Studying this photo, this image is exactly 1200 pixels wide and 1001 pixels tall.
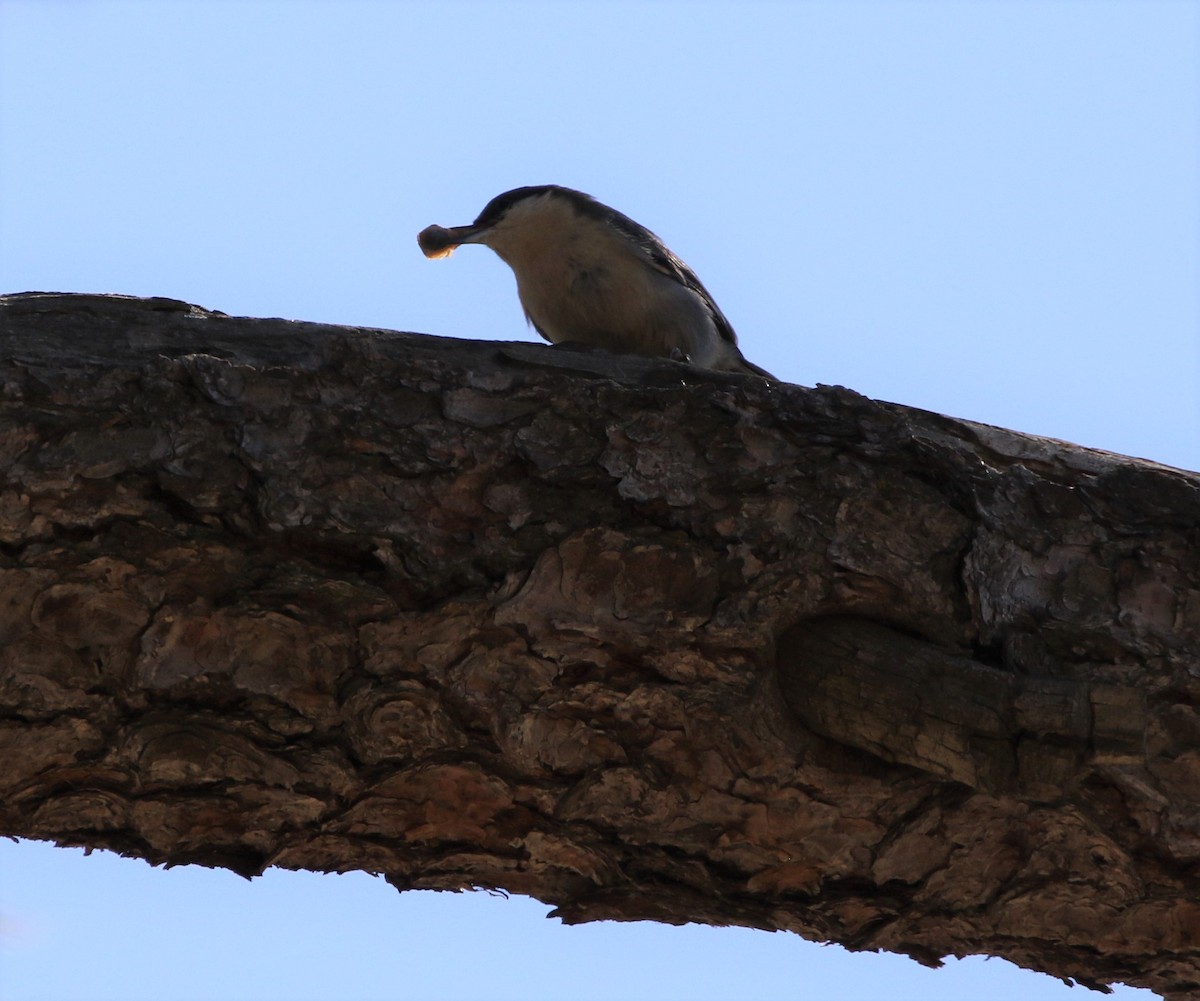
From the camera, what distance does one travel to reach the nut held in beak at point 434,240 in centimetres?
419

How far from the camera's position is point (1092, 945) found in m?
2.59

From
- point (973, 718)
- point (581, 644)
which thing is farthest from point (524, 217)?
point (973, 718)

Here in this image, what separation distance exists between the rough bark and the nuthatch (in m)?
2.12

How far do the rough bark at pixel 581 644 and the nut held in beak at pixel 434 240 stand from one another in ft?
5.40

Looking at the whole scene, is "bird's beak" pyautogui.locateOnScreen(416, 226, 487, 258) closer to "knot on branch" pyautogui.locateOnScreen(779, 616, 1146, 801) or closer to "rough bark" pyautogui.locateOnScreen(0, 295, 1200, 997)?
"rough bark" pyautogui.locateOnScreen(0, 295, 1200, 997)

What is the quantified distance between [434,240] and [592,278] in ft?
2.38

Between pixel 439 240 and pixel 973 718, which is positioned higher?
pixel 439 240

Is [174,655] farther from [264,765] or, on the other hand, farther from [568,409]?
[568,409]

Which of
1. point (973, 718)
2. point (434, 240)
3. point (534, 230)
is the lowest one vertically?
point (973, 718)

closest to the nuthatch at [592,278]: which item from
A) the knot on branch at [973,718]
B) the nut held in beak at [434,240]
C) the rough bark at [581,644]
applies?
the nut held in beak at [434,240]

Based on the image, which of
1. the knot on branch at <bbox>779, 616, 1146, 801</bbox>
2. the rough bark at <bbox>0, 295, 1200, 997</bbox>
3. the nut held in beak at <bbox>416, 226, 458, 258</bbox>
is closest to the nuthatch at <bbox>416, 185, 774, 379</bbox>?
the nut held in beak at <bbox>416, 226, 458, 258</bbox>

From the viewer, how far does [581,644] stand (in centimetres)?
242

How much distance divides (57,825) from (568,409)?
3.94 ft

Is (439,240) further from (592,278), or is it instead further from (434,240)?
(592,278)
